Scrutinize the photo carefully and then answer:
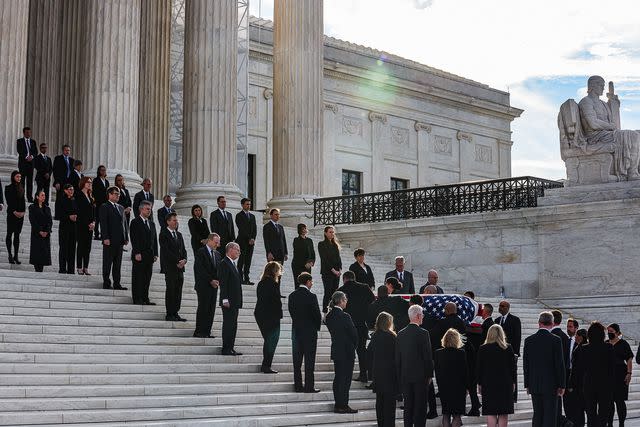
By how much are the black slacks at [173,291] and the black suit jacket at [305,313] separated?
2.17 m

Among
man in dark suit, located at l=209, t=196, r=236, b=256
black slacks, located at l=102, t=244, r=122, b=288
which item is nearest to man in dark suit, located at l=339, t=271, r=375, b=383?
black slacks, located at l=102, t=244, r=122, b=288

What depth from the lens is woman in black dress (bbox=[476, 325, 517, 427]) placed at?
1258 centimetres

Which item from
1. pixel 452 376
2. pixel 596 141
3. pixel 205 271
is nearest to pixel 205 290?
pixel 205 271

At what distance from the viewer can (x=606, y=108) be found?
78.6 feet

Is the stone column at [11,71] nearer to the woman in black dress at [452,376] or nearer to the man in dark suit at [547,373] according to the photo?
Result: the woman in black dress at [452,376]

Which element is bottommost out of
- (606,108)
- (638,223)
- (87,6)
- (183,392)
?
(183,392)

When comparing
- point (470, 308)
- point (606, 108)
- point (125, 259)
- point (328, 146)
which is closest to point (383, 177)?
point (328, 146)

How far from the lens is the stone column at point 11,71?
2264 centimetres

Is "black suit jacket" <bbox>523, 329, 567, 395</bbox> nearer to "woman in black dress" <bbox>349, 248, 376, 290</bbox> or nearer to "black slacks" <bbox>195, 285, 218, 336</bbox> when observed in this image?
"black slacks" <bbox>195, 285, 218, 336</bbox>

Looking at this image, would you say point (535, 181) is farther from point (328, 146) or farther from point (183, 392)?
point (328, 146)

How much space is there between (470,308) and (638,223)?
27.6 feet

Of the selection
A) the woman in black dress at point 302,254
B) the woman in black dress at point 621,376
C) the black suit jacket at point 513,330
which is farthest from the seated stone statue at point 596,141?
the black suit jacket at point 513,330

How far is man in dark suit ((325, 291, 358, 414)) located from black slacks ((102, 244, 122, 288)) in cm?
403

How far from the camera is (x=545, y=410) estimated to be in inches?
497
